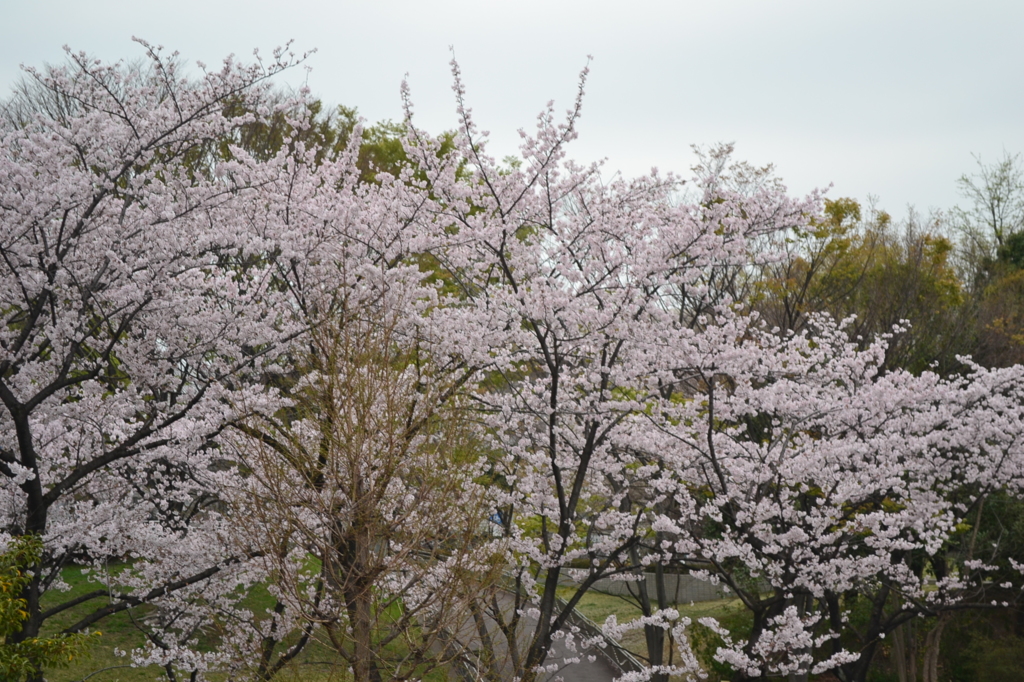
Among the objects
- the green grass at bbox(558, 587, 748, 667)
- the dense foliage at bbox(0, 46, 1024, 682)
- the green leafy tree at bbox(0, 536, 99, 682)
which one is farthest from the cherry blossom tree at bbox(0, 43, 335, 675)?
the green grass at bbox(558, 587, 748, 667)

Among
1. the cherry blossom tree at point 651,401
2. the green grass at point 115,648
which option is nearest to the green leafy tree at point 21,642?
the cherry blossom tree at point 651,401

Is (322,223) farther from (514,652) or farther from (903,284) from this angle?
(903,284)

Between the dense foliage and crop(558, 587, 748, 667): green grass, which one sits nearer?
the dense foliage

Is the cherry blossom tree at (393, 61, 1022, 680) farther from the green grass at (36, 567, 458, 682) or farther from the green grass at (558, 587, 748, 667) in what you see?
the green grass at (558, 587, 748, 667)

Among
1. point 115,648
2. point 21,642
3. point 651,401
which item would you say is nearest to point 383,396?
point 651,401

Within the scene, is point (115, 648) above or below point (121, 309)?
below

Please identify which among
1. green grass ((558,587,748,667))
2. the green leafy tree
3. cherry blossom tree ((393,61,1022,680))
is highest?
cherry blossom tree ((393,61,1022,680))

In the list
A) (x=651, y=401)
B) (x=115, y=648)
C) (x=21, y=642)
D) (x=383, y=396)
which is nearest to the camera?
(x=21, y=642)

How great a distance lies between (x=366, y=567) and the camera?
22.2 feet

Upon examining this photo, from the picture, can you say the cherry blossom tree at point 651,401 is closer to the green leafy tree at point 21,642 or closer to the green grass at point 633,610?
the green leafy tree at point 21,642

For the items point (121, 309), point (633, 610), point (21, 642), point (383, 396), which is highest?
point (121, 309)

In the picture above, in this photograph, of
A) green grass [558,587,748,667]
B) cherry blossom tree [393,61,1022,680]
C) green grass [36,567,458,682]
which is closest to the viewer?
cherry blossom tree [393,61,1022,680]

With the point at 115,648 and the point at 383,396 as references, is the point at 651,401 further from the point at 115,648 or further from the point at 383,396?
the point at 115,648

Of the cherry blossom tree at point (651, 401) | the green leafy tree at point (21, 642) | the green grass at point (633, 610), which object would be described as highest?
the cherry blossom tree at point (651, 401)
